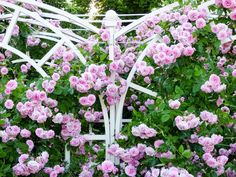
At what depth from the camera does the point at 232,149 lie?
3.00 meters

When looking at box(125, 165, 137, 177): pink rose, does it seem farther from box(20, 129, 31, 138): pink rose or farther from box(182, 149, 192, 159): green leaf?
box(20, 129, 31, 138): pink rose

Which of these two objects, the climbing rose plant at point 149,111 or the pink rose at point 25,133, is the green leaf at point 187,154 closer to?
the climbing rose plant at point 149,111

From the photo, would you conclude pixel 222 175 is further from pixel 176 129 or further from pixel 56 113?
pixel 56 113

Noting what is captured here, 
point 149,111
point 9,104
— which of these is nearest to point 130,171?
point 149,111

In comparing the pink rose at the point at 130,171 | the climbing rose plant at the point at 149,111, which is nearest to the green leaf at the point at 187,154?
the climbing rose plant at the point at 149,111

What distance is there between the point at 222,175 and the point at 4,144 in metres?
1.31

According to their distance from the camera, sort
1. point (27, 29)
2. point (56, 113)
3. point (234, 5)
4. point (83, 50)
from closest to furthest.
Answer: point (234, 5) < point (56, 113) < point (83, 50) < point (27, 29)

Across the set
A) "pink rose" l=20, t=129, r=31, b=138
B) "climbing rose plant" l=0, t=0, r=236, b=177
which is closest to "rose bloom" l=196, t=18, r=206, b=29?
"climbing rose plant" l=0, t=0, r=236, b=177

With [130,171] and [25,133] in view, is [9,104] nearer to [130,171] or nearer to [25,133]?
[25,133]

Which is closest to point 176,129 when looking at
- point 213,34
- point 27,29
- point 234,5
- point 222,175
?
point 222,175

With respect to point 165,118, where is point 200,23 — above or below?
above

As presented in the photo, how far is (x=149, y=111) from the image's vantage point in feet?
9.92

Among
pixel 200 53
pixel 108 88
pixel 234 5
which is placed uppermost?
pixel 234 5

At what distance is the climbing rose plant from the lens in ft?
9.14
